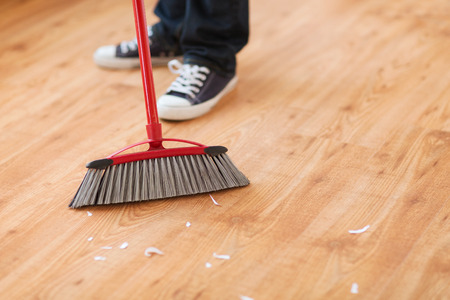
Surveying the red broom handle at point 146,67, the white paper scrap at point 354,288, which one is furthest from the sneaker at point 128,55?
the white paper scrap at point 354,288

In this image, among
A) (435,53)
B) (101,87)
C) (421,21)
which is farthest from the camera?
(421,21)

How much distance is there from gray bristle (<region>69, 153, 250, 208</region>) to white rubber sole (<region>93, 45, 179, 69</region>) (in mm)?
645

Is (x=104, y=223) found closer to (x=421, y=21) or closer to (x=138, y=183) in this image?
(x=138, y=183)

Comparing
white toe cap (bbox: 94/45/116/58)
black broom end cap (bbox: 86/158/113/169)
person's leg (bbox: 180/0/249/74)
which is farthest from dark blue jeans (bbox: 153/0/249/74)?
black broom end cap (bbox: 86/158/113/169)

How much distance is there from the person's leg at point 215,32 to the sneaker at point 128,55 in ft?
Answer: 0.51

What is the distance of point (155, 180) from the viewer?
104cm

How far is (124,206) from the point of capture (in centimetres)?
104

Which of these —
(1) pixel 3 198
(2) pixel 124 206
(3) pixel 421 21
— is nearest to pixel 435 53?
(3) pixel 421 21

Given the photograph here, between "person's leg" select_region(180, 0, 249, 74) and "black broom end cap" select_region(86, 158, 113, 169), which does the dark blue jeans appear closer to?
"person's leg" select_region(180, 0, 249, 74)

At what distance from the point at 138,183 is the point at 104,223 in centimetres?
9

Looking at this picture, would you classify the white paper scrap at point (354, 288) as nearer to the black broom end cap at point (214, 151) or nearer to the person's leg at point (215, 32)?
the black broom end cap at point (214, 151)

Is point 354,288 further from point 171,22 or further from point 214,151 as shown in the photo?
point 171,22

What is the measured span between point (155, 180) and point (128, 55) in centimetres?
69

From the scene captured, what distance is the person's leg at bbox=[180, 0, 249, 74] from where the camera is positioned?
4.74 ft
